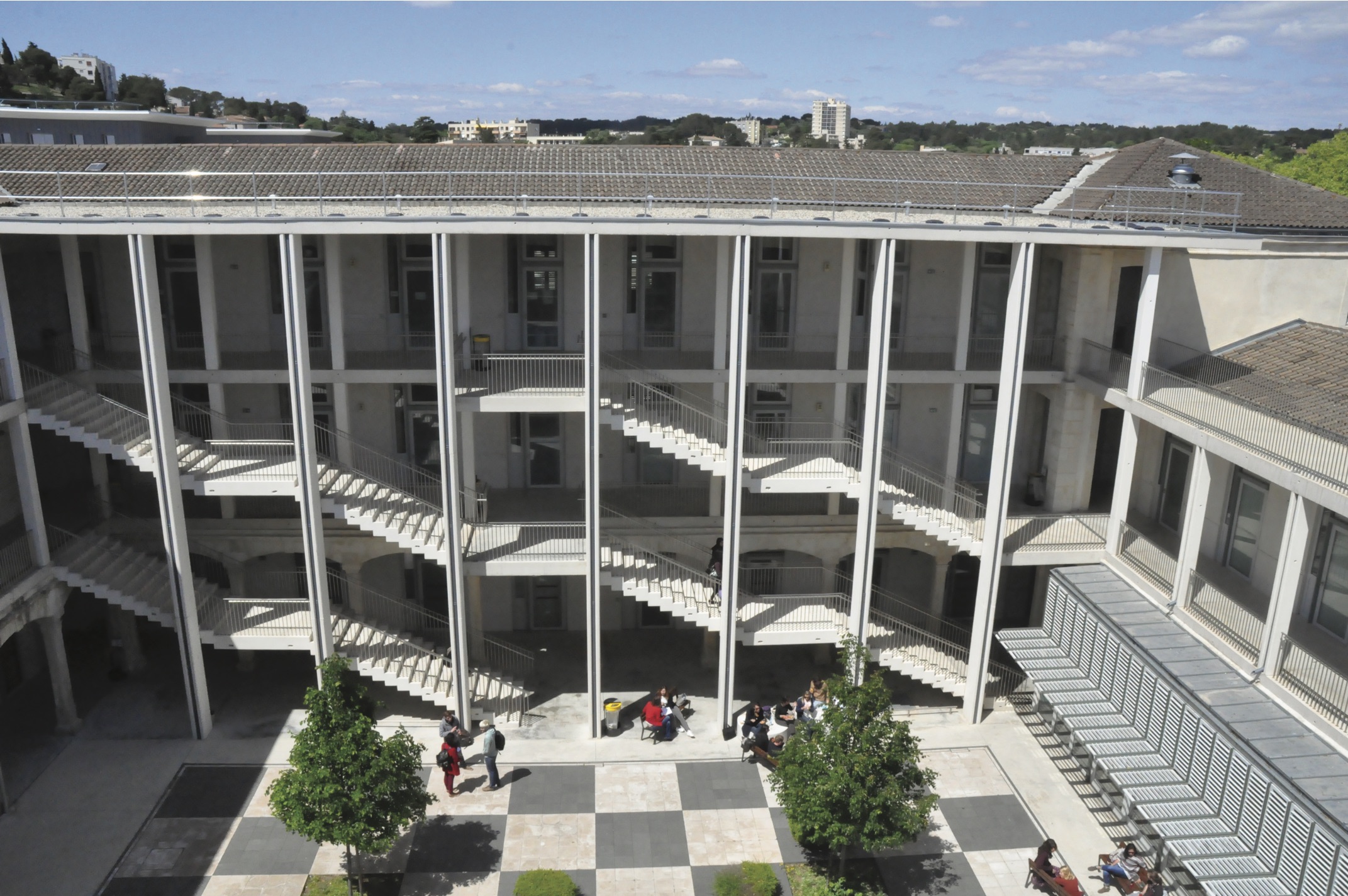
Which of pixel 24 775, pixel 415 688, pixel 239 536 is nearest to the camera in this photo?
pixel 24 775

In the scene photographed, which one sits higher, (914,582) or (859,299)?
(859,299)

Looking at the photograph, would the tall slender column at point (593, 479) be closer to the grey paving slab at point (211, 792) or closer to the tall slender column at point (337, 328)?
the tall slender column at point (337, 328)

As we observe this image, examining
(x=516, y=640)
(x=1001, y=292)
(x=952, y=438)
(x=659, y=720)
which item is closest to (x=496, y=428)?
(x=516, y=640)

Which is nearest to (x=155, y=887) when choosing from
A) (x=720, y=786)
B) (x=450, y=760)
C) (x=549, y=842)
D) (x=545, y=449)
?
(x=450, y=760)

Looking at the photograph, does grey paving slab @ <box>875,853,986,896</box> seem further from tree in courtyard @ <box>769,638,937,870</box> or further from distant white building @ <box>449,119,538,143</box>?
distant white building @ <box>449,119,538,143</box>

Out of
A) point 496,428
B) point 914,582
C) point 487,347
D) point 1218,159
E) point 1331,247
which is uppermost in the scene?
point 1218,159

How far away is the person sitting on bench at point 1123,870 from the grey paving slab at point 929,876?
2236 mm

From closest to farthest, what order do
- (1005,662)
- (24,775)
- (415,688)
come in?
1. (24,775)
2. (415,688)
3. (1005,662)

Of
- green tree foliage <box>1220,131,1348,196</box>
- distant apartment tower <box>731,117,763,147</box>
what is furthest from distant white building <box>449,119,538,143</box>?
green tree foliage <box>1220,131,1348,196</box>

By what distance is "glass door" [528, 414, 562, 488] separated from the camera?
85.1 feet

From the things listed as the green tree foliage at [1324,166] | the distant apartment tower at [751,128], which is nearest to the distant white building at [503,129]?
the distant apartment tower at [751,128]

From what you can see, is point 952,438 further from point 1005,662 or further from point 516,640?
point 516,640

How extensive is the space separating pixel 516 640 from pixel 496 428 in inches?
230

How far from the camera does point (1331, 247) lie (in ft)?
76.9
